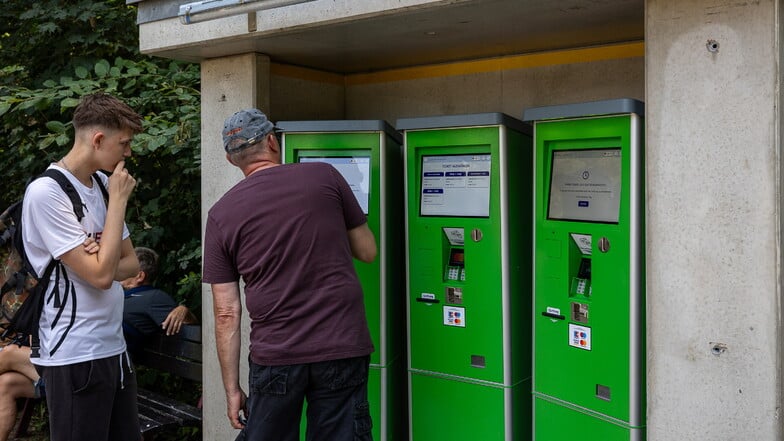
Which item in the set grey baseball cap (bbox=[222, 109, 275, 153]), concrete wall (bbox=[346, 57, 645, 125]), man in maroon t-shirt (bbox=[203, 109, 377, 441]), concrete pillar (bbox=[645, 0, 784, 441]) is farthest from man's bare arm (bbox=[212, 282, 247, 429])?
concrete wall (bbox=[346, 57, 645, 125])

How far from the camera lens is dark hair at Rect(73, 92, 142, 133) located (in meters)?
3.28

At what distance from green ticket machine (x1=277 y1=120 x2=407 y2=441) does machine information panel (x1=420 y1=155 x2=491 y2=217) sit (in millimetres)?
237

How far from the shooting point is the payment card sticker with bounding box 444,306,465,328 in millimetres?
3996

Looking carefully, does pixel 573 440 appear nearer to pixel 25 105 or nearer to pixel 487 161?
pixel 487 161

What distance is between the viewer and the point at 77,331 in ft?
10.5

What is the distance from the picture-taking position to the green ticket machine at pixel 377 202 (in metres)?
4.20

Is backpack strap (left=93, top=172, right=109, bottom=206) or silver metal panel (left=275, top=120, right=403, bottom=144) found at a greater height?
silver metal panel (left=275, top=120, right=403, bottom=144)

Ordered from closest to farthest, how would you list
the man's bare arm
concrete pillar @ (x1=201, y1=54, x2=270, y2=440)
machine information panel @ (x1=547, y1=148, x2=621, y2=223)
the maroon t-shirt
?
1. the maroon t-shirt
2. the man's bare arm
3. machine information panel @ (x1=547, y1=148, x2=621, y2=223)
4. concrete pillar @ (x1=201, y1=54, x2=270, y2=440)

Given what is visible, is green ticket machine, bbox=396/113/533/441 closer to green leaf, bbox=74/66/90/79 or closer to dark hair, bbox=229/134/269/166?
dark hair, bbox=229/134/269/166

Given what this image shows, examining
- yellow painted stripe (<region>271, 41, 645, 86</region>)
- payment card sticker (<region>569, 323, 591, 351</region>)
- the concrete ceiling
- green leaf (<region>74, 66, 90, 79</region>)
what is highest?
green leaf (<region>74, 66, 90, 79</region>)

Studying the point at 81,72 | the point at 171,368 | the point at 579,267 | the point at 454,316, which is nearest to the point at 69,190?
the point at 454,316

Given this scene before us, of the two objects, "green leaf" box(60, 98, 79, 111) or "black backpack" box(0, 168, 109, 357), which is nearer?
"black backpack" box(0, 168, 109, 357)

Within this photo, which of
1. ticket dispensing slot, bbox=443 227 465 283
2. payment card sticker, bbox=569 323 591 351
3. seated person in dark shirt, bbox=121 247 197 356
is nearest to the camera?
payment card sticker, bbox=569 323 591 351

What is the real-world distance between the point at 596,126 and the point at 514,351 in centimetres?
113
